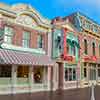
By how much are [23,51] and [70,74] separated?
24.4 feet

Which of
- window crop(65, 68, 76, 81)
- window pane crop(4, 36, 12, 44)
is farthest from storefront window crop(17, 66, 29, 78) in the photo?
window crop(65, 68, 76, 81)

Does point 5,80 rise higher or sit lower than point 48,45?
lower

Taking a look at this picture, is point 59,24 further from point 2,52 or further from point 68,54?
point 2,52

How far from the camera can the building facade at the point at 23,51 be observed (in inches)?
627

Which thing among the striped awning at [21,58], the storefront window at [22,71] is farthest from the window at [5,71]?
the striped awning at [21,58]

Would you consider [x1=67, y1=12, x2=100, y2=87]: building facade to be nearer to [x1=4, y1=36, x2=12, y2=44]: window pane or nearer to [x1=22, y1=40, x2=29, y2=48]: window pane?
[x1=22, y1=40, x2=29, y2=48]: window pane

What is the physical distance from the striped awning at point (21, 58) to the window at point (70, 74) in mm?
3738

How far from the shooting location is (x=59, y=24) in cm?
2158

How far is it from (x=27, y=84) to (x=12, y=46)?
361cm

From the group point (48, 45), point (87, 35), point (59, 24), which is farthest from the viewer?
point (87, 35)

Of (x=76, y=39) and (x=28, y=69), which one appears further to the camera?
(x=76, y=39)

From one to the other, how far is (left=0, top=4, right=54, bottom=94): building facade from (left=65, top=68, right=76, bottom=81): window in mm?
2546

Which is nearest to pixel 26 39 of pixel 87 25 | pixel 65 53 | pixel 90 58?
pixel 65 53

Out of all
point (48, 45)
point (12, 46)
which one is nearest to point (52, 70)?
point (48, 45)
